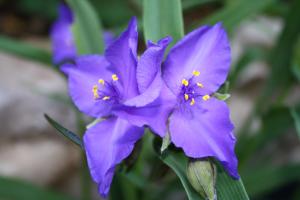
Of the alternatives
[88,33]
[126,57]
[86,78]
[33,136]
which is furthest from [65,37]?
[126,57]

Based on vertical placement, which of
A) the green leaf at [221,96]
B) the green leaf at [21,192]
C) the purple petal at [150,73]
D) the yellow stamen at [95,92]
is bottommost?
the green leaf at [21,192]

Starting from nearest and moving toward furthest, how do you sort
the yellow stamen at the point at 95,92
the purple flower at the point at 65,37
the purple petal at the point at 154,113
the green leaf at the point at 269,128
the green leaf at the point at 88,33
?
the purple petal at the point at 154,113 < the yellow stamen at the point at 95,92 < the green leaf at the point at 88,33 < the green leaf at the point at 269,128 < the purple flower at the point at 65,37

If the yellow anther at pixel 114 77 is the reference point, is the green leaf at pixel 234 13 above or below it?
below

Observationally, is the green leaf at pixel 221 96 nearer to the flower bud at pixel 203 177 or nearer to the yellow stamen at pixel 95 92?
the flower bud at pixel 203 177

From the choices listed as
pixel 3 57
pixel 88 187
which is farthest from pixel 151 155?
pixel 3 57

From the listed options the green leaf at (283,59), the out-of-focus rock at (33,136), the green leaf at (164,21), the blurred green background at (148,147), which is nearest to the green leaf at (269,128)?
the blurred green background at (148,147)

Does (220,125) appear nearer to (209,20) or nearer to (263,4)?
(209,20)
